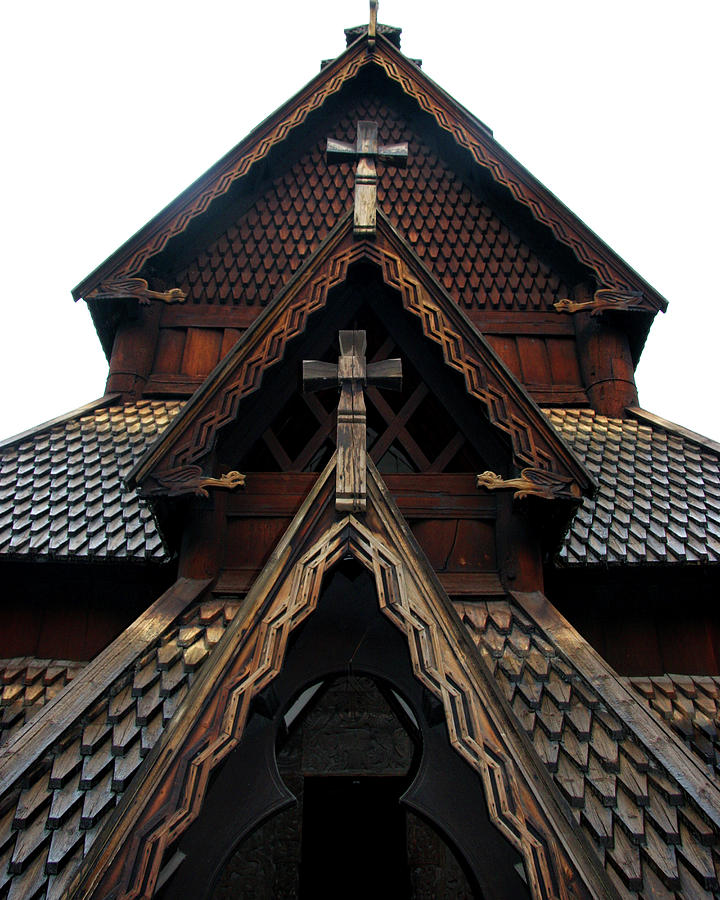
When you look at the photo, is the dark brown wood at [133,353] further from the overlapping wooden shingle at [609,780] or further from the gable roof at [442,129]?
the overlapping wooden shingle at [609,780]

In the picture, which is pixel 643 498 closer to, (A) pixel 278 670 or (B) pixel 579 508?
(B) pixel 579 508

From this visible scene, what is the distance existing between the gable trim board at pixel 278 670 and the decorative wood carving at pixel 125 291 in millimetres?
4653

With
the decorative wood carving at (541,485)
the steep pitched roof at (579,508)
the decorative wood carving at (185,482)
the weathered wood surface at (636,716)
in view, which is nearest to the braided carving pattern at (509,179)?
the steep pitched roof at (579,508)

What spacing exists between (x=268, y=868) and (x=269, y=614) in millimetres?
6192

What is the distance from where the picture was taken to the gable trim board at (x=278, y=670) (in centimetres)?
252

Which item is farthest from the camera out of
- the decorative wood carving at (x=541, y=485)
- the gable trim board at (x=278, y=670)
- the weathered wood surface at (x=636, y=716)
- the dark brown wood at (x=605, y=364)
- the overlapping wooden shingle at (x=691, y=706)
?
the dark brown wood at (x=605, y=364)

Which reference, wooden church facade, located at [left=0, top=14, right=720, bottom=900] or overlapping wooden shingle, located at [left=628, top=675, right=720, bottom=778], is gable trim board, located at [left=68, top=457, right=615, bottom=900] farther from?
overlapping wooden shingle, located at [left=628, top=675, right=720, bottom=778]

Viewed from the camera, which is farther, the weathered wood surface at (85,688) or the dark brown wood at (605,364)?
the dark brown wood at (605,364)

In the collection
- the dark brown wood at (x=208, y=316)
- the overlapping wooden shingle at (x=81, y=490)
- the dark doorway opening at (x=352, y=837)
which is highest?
the dark brown wood at (x=208, y=316)

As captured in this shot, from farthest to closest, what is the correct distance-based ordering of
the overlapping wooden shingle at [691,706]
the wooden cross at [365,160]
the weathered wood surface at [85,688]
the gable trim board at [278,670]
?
the wooden cross at [365,160] → the overlapping wooden shingle at [691,706] → the weathered wood surface at [85,688] → the gable trim board at [278,670]

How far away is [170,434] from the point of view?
4.20m

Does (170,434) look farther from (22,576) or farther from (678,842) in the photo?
(678,842)

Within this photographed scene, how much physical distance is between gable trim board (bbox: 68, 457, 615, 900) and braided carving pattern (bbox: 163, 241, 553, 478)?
115cm

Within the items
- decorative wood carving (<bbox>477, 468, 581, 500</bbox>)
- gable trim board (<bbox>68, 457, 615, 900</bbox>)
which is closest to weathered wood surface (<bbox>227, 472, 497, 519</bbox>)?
decorative wood carving (<bbox>477, 468, 581, 500</bbox>)
